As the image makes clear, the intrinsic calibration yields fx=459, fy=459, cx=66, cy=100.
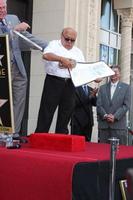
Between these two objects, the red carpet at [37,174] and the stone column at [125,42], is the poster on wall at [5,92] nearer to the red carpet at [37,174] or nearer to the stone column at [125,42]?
the red carpet at [37,174]

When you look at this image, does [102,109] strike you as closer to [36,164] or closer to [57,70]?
[57,70]

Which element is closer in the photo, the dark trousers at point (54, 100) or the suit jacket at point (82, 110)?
the dark trousers at point (54, 100)

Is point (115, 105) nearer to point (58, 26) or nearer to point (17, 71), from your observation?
point (17, 71)

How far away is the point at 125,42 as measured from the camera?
1132 cm

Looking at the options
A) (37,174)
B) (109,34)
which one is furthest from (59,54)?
(109,34)

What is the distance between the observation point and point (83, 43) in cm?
816

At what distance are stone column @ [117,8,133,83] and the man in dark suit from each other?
4.83 metres

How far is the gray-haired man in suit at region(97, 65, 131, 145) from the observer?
5.89 meters

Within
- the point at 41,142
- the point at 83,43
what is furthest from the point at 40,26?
the point at 41,142

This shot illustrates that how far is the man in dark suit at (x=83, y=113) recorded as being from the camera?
5992 mm

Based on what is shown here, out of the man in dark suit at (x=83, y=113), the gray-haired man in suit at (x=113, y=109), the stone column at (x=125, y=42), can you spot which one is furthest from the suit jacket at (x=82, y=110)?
the stone column at (x=125, y=42)

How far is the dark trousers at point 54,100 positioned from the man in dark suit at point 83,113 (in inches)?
47.6

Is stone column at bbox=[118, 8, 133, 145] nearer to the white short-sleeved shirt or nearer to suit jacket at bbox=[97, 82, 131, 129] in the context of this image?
suit jacket at bbox=[97, 82, 131, 129]

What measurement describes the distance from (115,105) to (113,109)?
61mm
